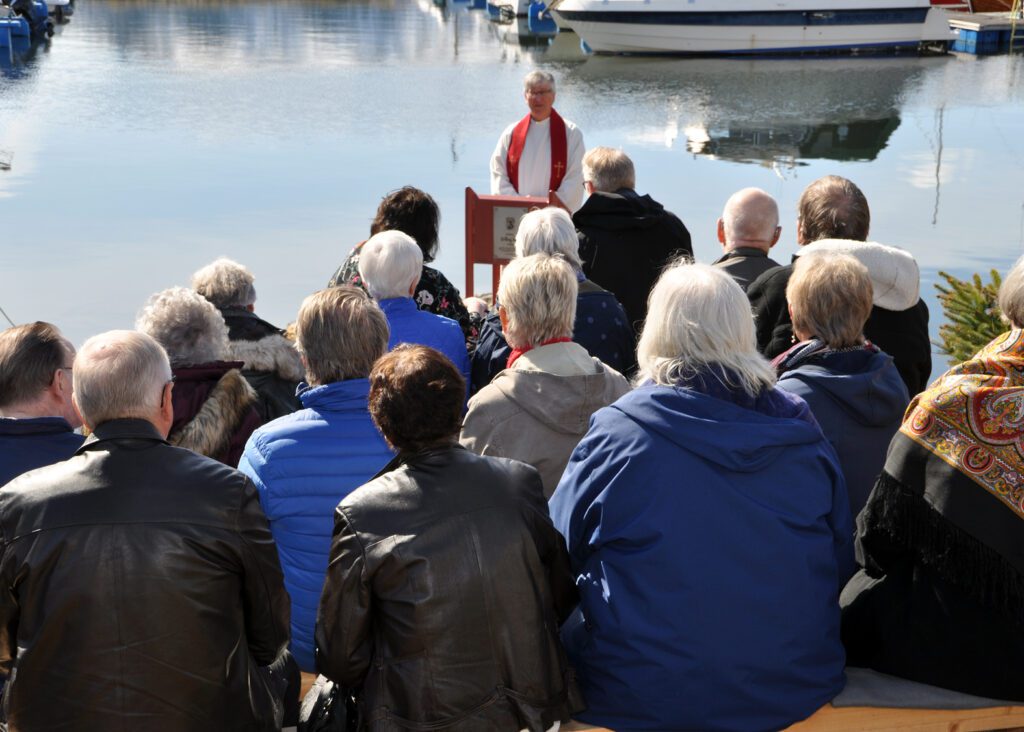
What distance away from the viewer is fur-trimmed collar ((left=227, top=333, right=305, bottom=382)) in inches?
140

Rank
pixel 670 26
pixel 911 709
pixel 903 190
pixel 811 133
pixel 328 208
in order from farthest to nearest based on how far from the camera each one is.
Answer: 1. pixel 670 26
2. pixel 811 133
3. pixel 903 190
4. pixel 328 208
5. pixel 911 709

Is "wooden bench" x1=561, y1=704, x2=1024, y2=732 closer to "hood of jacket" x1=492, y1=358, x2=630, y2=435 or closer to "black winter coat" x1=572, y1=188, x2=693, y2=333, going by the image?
"hood of jacket" x1=492, y1=358, x2=630, y2=435

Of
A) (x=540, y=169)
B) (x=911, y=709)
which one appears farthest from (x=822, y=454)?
(x=540, y=169)

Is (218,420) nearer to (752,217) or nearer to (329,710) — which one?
(329,710)

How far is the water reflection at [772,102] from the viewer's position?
1628cm

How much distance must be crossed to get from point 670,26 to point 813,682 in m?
28.9

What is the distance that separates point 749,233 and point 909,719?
Answer: 215 centimetres

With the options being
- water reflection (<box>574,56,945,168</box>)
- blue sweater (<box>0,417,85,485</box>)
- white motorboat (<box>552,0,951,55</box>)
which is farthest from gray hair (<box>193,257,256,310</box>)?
white motorboat (<box>552,0,951,55</box>)

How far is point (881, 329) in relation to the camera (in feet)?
A: 12.3

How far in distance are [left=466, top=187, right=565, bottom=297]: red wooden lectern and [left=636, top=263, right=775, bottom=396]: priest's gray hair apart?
349cm

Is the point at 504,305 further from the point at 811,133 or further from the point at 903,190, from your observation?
the point at 811,133

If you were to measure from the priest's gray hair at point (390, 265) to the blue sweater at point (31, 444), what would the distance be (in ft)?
4.44

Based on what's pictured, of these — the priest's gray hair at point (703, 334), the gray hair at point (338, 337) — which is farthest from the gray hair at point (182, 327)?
the priest's gray hair at point (703, 334)

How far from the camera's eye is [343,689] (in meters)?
2.43
